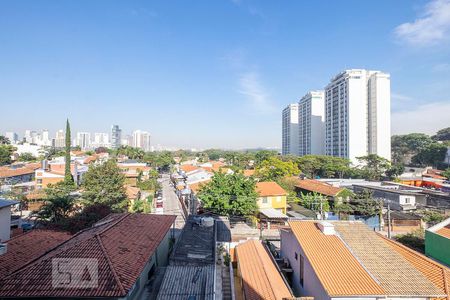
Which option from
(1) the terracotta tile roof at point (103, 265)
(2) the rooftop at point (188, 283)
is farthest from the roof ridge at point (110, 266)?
(2) the rooftop at point (188, 283)

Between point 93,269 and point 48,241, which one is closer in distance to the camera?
point 93,269

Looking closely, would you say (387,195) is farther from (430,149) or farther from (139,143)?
(139,143)

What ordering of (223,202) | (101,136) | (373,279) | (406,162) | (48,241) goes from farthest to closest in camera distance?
(101,136) → (406,162) → (223,202) → (48,241) → (373,279)

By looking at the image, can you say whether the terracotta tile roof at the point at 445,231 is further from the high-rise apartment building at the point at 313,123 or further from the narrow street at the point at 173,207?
the high-rise apartment building at the point at 313,123

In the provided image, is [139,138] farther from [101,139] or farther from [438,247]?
[438,247]

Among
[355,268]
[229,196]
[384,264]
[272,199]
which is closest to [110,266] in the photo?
[355,268]

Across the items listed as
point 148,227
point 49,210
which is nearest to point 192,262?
point 148,227
